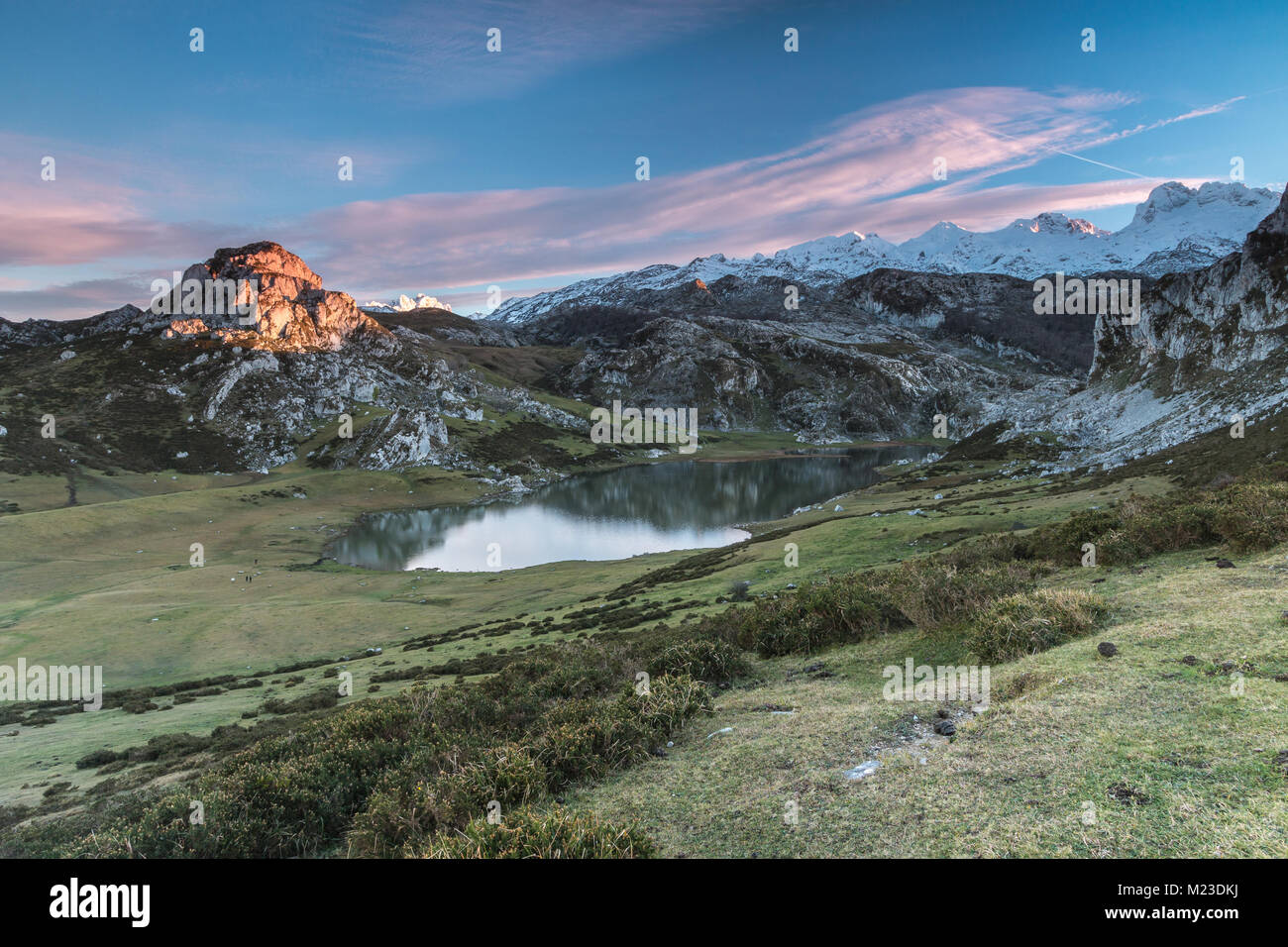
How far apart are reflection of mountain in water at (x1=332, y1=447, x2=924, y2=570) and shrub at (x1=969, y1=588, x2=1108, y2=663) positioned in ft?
208

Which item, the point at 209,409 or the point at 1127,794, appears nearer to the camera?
the point at 1127,794

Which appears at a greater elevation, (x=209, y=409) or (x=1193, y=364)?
(x=209, y=409)

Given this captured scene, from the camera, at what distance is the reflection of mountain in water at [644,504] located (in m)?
85.8

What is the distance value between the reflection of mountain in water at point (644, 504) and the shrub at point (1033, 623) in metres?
63.5

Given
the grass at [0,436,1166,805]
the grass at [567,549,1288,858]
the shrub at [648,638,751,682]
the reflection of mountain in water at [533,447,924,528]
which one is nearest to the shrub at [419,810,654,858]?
the grass at [567,549,1288,858]

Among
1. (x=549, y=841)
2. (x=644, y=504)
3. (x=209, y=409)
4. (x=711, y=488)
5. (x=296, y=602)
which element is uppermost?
(x=209, y=409)

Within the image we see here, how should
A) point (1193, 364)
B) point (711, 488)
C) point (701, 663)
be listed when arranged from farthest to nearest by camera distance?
point (711, 488)
point (1193, 364)
point (701, 663)

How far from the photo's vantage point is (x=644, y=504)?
114625 mm

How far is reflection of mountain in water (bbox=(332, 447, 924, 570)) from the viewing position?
85.8 metres

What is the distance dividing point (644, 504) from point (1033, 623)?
10257 centimetres
